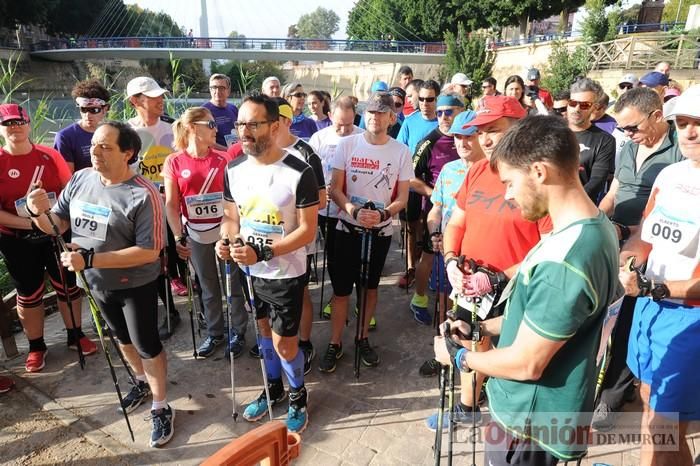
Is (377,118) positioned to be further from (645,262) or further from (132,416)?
(132,416)

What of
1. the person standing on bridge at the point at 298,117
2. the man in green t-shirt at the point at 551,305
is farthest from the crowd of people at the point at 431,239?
the person standing on bridge at the point at 298,117

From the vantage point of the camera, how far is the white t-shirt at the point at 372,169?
3771 millimetres

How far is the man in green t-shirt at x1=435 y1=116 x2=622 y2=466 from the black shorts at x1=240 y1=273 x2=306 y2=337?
1445 millimetres

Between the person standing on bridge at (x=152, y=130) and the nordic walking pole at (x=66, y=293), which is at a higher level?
the person standing on bridge at (x=152, y=130)

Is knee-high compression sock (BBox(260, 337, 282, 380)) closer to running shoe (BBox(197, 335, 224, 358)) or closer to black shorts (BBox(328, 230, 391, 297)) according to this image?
black shorts (BBox(328, 230, 391, 297))

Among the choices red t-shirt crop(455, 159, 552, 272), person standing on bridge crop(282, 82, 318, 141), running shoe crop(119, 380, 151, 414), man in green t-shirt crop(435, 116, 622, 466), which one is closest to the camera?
man in green t-shirt crop(435, 116, 622, 466)

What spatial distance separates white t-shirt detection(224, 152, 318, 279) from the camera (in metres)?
2.84

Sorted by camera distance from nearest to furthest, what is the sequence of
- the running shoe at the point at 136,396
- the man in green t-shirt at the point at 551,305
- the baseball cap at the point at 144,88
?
1. the man in green t-shirt at the point at 551,305
2. the running shoe at the point at 136,396
3. the baseball cap at the point at 144,88

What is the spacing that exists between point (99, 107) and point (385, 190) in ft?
9.39

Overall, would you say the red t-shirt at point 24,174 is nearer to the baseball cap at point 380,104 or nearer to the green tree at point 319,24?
the baseball cap at point 380,104

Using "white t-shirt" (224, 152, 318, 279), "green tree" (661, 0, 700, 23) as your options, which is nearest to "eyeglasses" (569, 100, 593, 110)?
"white t-shirt" (224, 152, 318, 279)

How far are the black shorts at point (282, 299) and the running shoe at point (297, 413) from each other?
0.48 m

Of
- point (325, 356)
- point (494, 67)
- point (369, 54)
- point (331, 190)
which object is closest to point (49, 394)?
point (325, 356)

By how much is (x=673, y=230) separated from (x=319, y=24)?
14081 cm
